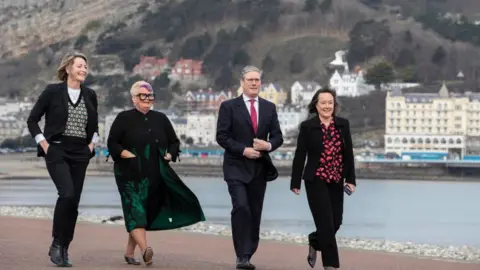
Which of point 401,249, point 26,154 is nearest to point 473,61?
point 26,154

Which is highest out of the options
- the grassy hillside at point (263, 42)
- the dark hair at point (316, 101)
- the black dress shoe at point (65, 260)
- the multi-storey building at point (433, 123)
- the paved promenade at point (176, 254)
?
the grassy hillside at point (263, 42)

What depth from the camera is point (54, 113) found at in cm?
927

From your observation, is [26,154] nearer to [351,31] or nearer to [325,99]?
[351,31]

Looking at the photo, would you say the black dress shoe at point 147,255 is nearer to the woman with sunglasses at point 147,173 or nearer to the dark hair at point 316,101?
the woman with sunglasses at point 147,173

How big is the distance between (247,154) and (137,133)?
2.29 ft

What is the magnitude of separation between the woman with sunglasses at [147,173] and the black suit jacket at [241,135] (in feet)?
1.01

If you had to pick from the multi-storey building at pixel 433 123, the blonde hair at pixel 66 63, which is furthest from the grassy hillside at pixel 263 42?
the blonde hair at pixel 66 63

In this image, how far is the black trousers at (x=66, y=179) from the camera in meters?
9.09

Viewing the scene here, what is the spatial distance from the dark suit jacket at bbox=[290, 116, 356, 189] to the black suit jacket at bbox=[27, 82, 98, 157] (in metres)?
1.29

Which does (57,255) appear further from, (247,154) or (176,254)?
(176,254)

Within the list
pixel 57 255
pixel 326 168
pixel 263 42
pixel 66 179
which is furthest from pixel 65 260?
pixel 263 42

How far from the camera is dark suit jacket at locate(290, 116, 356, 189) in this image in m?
8.92

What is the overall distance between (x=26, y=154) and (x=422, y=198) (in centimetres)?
5449

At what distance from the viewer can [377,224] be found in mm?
30016
